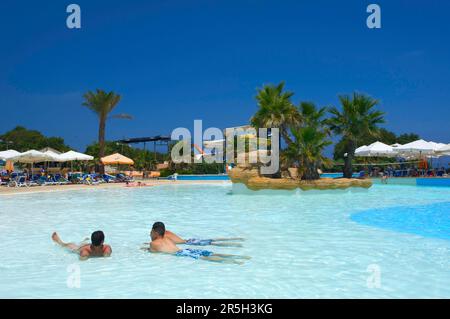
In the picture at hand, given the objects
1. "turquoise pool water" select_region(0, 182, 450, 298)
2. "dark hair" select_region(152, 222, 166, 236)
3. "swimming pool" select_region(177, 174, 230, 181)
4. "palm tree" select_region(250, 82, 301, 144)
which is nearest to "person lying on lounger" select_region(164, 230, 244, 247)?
"turquoise pool water" select_region(0, 182, 450, 298)

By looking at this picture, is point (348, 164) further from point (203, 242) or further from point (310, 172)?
point (203, 242)

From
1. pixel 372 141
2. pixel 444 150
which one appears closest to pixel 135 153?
pixel 372 141

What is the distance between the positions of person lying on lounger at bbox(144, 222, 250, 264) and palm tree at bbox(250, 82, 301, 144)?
45.6ft

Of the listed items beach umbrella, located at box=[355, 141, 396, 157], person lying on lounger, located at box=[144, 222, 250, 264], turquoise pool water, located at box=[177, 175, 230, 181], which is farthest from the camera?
turquoise pool water, located at box=[177, 175, 230, 181]

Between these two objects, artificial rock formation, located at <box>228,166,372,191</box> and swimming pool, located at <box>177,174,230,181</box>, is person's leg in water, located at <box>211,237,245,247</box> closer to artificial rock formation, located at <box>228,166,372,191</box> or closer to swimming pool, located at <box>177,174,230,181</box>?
artificial rock formation, located at <box>228,166,372,191</box>

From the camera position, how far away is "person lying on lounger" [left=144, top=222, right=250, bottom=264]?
5738 mm

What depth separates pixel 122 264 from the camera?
18.2 ft

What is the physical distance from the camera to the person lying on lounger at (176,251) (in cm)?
574

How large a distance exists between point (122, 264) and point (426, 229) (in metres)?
6.15

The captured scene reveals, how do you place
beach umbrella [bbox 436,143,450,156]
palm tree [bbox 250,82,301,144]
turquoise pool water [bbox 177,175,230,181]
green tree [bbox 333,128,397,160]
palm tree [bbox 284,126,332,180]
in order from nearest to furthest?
1. palm tree [bbox 284,126,332,180]
2. palm tree [bbox 250,82,301,144]
3. beach umbrella [bbox 436,143,450,156]
4. turquoise pool water [bbox 177,175,230,181]
5. green tree [bbox 333,128,397,160]

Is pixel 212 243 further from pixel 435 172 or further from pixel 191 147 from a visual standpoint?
pixel 191 147

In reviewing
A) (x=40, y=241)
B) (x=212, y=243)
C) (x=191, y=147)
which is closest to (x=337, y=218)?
(x=212, y=243)

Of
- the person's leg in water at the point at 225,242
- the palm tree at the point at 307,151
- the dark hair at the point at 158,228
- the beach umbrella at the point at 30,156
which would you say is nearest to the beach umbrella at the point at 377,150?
the palm tree at the point at 307,151

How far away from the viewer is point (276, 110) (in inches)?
776
